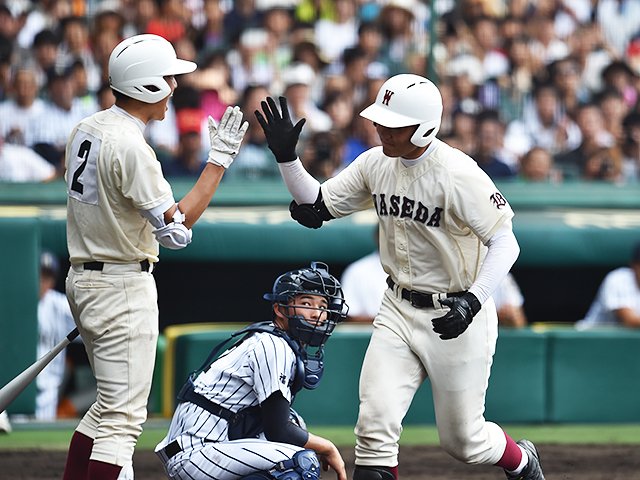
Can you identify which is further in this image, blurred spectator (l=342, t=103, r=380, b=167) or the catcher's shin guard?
blurred spectator (l=342, t=103, r=380, b=167)

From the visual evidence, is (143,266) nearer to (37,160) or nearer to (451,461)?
(451,461)

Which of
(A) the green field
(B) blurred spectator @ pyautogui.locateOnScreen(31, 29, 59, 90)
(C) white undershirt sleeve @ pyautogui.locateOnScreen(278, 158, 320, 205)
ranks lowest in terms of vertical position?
(A) the green field

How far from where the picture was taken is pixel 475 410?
17.3ft

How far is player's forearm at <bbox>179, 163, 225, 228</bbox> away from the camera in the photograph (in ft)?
16.7

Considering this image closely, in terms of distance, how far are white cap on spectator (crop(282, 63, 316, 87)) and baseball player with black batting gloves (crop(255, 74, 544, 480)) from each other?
4.61 metres

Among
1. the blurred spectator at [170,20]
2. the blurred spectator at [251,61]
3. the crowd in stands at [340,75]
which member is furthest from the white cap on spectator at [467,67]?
the blurred spectator at [170,20]

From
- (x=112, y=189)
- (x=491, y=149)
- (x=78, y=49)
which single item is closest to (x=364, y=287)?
(x=491, y=149)

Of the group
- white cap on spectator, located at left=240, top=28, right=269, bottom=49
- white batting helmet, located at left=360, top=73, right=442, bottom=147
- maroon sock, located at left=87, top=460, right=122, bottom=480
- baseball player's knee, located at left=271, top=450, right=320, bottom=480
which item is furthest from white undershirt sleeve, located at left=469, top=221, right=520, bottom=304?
white cap on spectator, located at left=240, top=28, right=269, bottom=49

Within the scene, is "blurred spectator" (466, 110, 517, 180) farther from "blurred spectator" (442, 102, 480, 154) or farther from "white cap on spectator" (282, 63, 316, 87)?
"white cap on spectator" (282, 63, 316, 87)

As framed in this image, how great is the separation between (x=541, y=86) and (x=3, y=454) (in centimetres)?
538

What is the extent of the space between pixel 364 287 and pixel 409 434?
1029mm

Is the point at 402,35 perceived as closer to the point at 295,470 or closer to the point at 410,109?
the point at 410,109

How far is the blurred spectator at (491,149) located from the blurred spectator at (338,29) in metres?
1.45

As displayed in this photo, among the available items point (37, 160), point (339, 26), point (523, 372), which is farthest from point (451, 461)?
point (339, 26)
